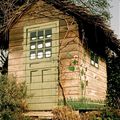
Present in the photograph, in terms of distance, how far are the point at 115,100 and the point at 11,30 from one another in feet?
17.7

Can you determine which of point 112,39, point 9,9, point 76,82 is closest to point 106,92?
point 112,39

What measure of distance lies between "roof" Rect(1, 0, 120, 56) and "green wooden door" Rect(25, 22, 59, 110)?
779 mm

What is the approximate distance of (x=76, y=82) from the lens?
10.6 metres

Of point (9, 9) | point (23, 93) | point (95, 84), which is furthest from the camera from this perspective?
point (9, 9)

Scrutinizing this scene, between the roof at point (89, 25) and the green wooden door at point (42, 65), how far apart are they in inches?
30.7

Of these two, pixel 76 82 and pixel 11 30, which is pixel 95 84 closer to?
pixel 76 82

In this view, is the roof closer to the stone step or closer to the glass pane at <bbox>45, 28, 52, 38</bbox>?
the glass pane at <bbox>45, 28, 52, 38</bbox>

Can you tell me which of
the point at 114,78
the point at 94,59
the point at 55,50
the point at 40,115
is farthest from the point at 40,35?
the point at 114,78

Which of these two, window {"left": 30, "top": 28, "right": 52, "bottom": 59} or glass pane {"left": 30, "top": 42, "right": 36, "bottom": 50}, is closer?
window {"left": 30, "top": 28, "right": 52, "bottom": 59}

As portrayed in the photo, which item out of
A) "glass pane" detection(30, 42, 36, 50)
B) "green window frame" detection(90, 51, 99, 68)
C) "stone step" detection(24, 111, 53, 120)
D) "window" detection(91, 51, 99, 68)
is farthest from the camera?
"window" detection(91, 51, 99, 68)

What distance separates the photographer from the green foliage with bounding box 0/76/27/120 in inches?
425

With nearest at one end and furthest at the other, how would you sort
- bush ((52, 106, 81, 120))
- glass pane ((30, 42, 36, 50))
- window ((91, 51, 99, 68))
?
bush ((52, 106, 81, 120)) → glass pane ((30, 42, 36, 50)) → window ((91, 51, 99, 68))

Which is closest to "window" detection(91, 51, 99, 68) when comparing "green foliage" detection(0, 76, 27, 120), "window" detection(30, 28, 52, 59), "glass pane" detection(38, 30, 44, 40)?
"window" detection(30, 28, 52, 59)

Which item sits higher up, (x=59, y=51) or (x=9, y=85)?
(x=59, y=51)
